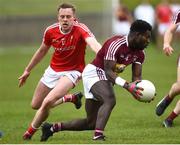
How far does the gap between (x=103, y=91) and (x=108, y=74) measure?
285 millimetres

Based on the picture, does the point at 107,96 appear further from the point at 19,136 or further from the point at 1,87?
the point at 1,87

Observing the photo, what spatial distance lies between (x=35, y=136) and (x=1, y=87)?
11576 millimetres

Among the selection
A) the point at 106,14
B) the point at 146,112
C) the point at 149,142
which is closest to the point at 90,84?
the point at 149,142

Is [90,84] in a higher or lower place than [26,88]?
higher

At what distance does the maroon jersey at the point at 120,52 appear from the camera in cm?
1342

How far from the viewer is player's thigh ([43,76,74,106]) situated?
14.1m

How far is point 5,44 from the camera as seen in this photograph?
44375 millimetres

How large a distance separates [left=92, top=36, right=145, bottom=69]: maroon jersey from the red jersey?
1168 millimetres

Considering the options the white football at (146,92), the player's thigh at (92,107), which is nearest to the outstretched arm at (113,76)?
the white football at (146,92)

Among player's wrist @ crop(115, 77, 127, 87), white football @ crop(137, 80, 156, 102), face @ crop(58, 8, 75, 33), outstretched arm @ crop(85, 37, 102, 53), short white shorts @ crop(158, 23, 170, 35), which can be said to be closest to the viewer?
white football @ crop(137, 80, 156, 102)

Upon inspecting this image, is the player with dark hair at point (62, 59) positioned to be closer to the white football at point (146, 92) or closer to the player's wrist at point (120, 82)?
the player's wrist at point (120, 82)

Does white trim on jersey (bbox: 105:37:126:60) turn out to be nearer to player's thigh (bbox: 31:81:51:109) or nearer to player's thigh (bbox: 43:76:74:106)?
player's thigh (bbox: 43:76:74:106)

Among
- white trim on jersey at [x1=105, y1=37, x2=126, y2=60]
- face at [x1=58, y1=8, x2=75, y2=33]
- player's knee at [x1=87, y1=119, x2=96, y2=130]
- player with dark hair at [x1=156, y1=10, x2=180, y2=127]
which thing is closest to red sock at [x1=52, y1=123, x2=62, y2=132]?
player's knee at [x1=87, y1=119, x2=96, y2=130]

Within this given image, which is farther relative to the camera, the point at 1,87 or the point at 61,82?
the point at 1,87
